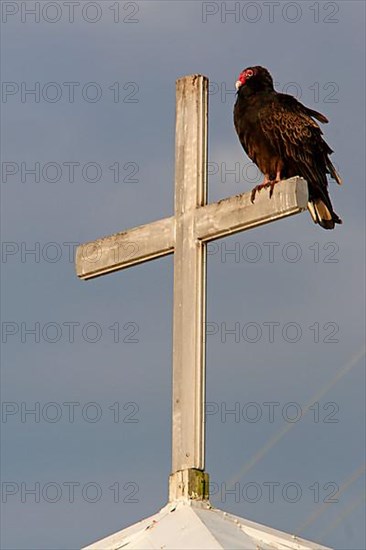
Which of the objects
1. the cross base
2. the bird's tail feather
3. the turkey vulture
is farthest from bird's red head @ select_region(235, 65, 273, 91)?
the cross base

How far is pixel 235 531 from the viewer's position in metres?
5.81

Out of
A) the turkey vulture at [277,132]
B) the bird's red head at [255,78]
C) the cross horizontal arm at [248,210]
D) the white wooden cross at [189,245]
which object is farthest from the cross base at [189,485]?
the bird's red head at [255,78]

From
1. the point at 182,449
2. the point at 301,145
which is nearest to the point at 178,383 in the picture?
the point at 182,449

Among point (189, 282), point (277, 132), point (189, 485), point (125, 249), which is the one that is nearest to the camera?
point (189, 485)

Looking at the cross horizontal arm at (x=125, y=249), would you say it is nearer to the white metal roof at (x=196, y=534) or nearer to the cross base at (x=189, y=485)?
the cross base at (x=189, y=485)

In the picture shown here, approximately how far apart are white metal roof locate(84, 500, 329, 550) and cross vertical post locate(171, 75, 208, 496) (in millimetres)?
208

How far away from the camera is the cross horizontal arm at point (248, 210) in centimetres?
655

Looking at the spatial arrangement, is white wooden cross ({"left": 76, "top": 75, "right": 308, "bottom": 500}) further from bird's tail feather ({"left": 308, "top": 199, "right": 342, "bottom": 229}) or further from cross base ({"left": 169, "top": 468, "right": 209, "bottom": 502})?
bird's tail feather ({"left": 308, "top": 199, "right": 342, "bottom": 229})

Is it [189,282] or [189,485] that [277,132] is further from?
[189,485]

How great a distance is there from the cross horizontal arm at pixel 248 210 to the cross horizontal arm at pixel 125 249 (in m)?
0.23

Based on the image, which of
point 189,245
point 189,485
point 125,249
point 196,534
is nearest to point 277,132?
point 125,249

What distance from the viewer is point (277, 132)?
9102 mm

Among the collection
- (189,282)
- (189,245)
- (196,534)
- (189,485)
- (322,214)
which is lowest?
(196,534)

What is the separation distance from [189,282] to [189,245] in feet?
0.82
